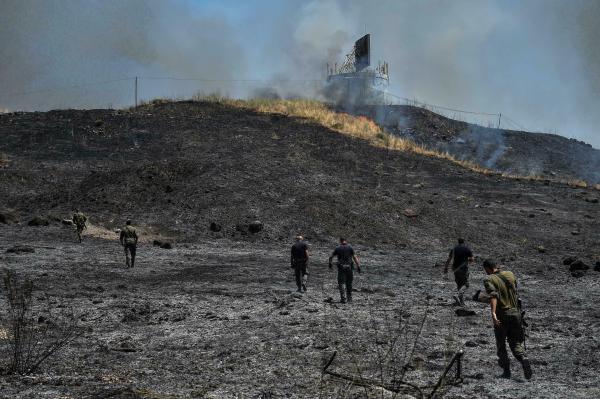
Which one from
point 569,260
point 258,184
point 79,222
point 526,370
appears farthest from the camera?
point 258,184

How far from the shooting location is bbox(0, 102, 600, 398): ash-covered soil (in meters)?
8.92

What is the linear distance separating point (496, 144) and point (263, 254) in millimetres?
32730

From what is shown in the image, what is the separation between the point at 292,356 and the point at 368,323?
2.67m

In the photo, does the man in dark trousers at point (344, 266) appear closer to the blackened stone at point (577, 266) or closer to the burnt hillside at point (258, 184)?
the blackened stone at point (577, 266)

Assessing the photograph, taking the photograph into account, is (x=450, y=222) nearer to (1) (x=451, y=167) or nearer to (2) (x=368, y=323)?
(1) (x=451, y=167)

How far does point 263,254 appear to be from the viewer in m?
23.5

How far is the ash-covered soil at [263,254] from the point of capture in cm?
892

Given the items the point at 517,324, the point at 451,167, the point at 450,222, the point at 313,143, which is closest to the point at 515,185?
the point at 451,167

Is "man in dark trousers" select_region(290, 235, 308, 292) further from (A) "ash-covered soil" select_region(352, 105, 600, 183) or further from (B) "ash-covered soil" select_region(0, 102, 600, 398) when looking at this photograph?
(A) "ash-covered soil" select_region(352, 105, 600, 183)

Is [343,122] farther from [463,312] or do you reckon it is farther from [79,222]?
[463,312]

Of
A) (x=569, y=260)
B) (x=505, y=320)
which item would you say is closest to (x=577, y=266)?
(x=569, y=260)

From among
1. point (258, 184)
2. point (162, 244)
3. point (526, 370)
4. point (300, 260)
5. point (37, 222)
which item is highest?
point (258, 184)

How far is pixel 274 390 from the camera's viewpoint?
7996 mm

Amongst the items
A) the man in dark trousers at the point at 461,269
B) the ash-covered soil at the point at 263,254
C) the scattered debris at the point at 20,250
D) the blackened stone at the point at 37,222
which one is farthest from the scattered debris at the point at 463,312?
the blackened stone at the point at 37,222
